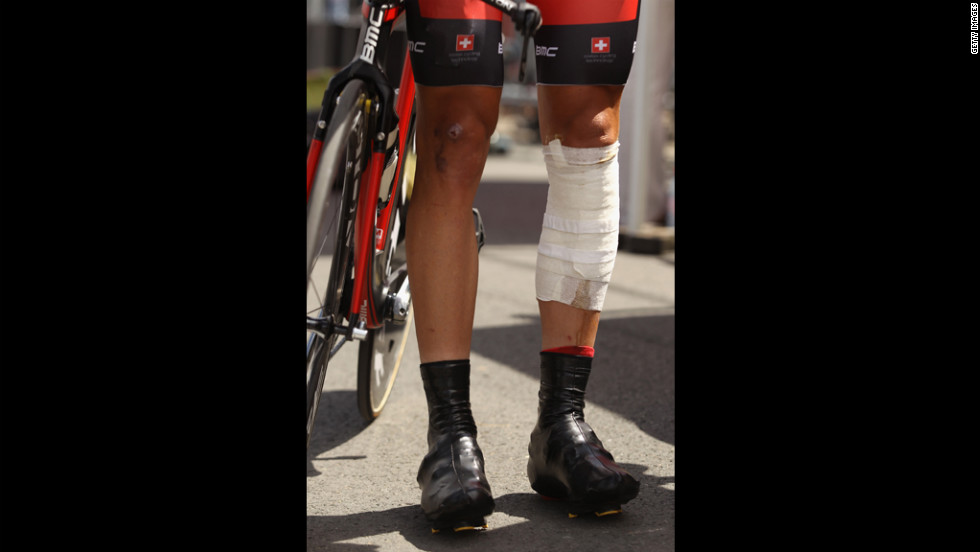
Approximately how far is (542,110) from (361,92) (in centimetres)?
38

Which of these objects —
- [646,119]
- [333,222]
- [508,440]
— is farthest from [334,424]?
[646,119]

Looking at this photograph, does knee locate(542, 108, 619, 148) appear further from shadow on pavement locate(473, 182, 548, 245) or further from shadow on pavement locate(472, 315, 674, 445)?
shadow on pavement locate(473, 182, 548, 245)

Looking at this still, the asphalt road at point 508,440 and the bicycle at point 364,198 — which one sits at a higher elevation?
the bicycle at point 364,198

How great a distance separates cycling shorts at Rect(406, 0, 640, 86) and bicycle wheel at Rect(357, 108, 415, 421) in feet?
1.46

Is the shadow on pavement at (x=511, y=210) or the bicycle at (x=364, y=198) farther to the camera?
the shadow on pavement at (x=511, y=210)

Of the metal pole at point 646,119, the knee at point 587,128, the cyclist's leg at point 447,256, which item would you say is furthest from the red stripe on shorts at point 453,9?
the metal pole at point 646,119

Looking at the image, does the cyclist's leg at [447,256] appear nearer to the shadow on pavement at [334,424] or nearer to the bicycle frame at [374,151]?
the bicycle frame at [374,151]

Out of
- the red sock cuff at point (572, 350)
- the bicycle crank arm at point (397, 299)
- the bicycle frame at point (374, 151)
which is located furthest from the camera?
the bicycle crank arm at point (397, 299)

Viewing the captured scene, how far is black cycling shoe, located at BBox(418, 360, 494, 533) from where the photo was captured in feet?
5.91

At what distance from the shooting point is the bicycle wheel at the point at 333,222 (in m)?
1.65

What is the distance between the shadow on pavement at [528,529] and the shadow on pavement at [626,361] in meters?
0.52

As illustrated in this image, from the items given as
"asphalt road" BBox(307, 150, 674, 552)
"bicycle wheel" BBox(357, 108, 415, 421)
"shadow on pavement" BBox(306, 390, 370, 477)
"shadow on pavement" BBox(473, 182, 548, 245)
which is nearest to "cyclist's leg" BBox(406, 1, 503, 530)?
"asphalt road" BBox(307, 150, 674, 552)
